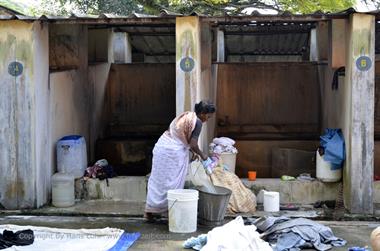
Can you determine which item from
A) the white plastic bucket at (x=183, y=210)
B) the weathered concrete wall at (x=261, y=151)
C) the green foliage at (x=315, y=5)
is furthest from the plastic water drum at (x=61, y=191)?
the green foliage at (x=315, y=5)

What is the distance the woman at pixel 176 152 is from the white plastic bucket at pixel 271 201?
138 centimetres

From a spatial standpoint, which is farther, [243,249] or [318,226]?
[318,226]

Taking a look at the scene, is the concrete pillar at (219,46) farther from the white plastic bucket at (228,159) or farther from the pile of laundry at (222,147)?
the white plastic bucket at (228,159)

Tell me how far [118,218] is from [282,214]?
2462 mm

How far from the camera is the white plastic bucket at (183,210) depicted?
844cm

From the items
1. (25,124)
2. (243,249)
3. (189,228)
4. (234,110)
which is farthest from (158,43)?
(243,249)

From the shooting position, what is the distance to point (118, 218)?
31.0 feet

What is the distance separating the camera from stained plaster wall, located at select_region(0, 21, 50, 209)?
966 cm

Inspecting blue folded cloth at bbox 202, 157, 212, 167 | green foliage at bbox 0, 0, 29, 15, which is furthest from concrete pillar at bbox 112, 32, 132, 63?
blue folded cloth at bbox 202, 157, 212, 167

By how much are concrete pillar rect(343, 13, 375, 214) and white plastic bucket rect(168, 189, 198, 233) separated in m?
2.61

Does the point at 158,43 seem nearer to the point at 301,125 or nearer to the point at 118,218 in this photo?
the point at 301,125

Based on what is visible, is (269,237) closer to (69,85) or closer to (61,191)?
(61,191)

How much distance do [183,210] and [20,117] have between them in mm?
3095

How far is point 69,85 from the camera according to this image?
11.2 metres
